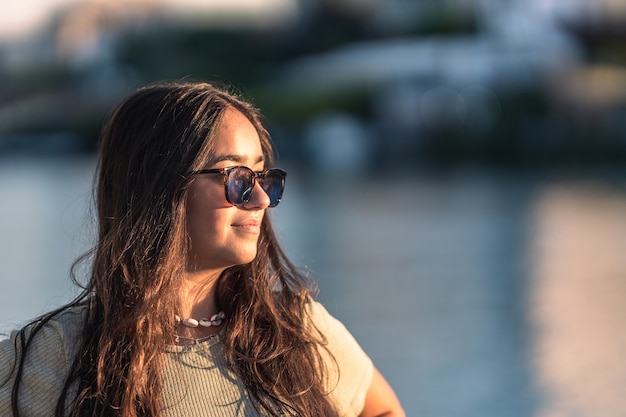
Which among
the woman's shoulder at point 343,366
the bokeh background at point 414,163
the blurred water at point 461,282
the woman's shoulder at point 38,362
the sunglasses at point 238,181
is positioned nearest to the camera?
the woman's shoulder at point 38,362

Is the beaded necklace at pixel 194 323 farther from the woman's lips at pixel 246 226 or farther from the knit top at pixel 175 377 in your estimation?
the woman's lips at pixel 246 226

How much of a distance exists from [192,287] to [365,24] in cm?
4191

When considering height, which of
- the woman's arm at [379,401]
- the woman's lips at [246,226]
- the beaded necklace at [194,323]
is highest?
the woman's lips at [246,226]

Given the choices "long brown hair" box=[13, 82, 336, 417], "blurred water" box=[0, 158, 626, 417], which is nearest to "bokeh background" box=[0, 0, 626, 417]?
"blurred water" box=[0, 158, 626, 417]

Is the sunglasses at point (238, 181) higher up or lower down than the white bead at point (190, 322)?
higher up

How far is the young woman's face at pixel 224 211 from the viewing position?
73.7 inches

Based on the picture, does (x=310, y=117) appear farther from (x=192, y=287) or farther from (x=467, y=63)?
(x=192, y=287)

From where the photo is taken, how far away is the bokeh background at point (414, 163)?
594cm

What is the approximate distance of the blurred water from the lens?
512 cm

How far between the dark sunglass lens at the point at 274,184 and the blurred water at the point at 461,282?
38 cm

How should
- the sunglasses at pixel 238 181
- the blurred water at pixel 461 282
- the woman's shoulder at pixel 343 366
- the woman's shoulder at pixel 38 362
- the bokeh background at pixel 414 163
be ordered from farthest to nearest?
the bokeh background at pixel 414 163, the blurred water at pixel 461 282, the woman's shoulder at pixel 343 366, the sunglasses at pixel 238 181, the woman's shoulder at pixel 38 362

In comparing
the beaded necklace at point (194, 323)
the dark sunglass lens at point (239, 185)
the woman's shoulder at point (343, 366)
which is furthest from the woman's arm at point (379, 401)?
the dark sunglass lens at point (239, 185)

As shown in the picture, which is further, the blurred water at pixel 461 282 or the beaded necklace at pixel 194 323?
the blurred water at pixel 461 282

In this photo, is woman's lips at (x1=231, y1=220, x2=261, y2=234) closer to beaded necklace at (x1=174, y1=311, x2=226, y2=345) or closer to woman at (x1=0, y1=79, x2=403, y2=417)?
woman at (x1=0, y1=79, x2=403, y2=417)
